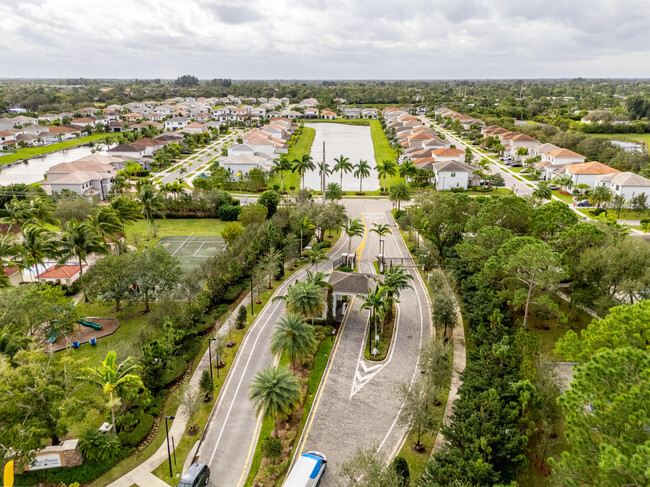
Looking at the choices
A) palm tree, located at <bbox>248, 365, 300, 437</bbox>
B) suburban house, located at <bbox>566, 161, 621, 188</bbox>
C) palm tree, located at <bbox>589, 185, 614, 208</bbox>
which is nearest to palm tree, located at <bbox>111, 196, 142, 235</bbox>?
palm tree, located at <bbox>248, 365, 300, 437</bbox>

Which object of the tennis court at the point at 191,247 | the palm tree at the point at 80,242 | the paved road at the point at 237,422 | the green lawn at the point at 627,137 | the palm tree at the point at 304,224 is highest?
the green lawn at the point at 627,137

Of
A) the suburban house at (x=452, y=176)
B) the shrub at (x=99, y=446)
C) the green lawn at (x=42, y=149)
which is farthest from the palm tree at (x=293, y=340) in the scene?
the green lawn at (x=42, y=149)

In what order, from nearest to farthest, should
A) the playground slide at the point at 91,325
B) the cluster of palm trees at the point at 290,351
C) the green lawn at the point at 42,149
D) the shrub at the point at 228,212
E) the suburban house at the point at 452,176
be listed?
1. the cluster of palm trees at the point at 290,351
2. the playground slide at the point at 91,325
3. the shrub at the point at 228,212
4. the suburban house at the point at 452,176
5. the green lawn at the point at 42,149

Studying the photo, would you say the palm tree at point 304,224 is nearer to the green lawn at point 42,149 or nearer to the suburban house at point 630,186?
the suburban house at point 630,186

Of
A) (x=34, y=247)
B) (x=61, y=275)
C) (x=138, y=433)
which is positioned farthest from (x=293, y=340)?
(x=61, y=275)

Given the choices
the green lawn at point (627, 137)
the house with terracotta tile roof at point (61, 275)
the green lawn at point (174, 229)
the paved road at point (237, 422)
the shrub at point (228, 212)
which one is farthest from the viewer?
the green lawn at point (627, 137)

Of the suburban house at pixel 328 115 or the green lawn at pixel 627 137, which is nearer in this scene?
the green lawn at pixel 627 137

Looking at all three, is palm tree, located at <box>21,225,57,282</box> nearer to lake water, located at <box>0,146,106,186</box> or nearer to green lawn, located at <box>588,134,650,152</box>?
lake water, located at <box>0,146,106,186</box>

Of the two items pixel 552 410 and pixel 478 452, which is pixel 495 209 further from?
pixel 478 452
